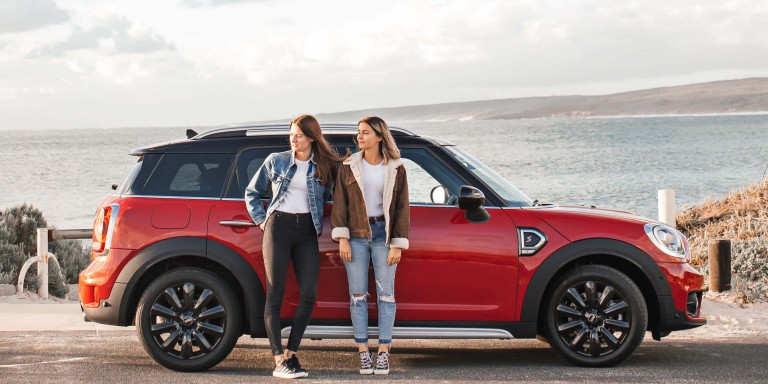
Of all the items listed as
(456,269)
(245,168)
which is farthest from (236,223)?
(456,269)

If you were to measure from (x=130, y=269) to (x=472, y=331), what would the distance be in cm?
240

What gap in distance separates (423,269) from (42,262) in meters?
6.64

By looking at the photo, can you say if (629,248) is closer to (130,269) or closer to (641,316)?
(641,316)

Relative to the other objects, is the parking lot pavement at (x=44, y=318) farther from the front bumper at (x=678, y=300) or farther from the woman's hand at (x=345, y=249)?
the front bumper at (x=678, y=300)

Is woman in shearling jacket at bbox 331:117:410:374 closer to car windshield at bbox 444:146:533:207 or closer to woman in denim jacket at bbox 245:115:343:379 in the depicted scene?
woman in denim jacket at bbox 245:115:343:379

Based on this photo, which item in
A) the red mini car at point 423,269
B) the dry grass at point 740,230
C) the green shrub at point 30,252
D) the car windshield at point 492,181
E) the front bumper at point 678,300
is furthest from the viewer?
the green shrub at point 30,252

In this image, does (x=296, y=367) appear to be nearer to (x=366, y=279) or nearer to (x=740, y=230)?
(x=366, y=279)

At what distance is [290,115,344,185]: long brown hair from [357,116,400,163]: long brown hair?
12.1 inches

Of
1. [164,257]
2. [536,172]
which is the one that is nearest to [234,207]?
[164,257]

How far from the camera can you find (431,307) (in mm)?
7348

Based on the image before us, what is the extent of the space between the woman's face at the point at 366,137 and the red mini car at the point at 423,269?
368 mm

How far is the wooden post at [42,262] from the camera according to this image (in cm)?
1236

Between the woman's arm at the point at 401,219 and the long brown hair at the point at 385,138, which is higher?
the long brown hair at the point at 385,138

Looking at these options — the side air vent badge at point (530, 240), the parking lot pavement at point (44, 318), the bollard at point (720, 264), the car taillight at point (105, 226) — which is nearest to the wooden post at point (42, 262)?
the parking lot pavement at point (44, 318)
